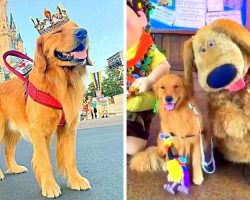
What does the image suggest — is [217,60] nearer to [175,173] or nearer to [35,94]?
[175,173]

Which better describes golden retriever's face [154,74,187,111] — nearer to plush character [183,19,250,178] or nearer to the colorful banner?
plush character [183,19,250,178]

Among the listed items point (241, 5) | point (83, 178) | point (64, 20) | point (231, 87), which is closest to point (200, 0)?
point (241, 5)

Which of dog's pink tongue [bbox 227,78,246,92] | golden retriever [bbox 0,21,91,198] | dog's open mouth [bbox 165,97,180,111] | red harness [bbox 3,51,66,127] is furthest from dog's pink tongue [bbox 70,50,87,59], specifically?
dog's pink tongue [bbox 227,78,246,92]

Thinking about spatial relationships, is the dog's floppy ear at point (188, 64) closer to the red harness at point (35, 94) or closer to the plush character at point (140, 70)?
the plush character at point (140, 70)

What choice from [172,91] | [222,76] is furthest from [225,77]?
[172,91]

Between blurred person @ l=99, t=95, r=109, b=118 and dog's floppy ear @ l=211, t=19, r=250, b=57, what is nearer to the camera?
dog's floppy ear @ l=211, t=19, r=250, b=57

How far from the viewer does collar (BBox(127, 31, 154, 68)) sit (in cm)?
98

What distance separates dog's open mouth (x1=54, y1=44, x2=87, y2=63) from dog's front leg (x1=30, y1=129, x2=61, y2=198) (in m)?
0.19

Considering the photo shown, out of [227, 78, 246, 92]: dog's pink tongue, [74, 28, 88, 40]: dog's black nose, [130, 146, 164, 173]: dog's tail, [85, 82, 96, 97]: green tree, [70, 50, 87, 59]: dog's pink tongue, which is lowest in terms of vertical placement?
[130, 146, 164, 173]: dog's tail

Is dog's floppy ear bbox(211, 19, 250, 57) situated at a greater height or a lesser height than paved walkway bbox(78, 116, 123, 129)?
greater

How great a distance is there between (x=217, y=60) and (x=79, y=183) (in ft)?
1.44

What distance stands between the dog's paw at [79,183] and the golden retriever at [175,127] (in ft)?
0.39

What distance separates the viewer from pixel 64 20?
949 mm

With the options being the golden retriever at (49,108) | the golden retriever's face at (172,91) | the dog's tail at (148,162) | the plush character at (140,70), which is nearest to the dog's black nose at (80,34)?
the golden retriever at (49,108)
